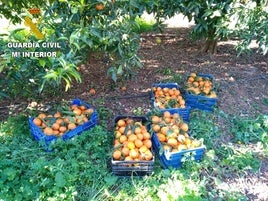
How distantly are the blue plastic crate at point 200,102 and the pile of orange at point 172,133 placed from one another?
0.52 meters

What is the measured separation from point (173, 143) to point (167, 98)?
2.66 ft

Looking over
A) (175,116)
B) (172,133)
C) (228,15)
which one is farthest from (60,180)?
(228,15)

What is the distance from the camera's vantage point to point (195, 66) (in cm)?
447

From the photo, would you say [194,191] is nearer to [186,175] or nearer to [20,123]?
[186,175]

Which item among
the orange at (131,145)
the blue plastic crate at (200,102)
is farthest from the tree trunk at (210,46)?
the orange at (131,145)

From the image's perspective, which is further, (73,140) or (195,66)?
(195,66)

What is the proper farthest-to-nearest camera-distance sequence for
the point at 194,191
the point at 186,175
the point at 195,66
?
1. the point at 195,66
2. the point at 186,175
3. the point at 194,191

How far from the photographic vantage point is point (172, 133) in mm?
2725

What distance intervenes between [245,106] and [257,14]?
3.51 feet

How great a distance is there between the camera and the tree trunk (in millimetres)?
4817

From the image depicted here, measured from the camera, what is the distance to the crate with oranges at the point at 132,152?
8.30ft

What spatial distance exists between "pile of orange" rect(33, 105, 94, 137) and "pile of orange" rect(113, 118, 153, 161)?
0.36 metres

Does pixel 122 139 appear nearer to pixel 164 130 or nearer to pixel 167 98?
pixel 164 130

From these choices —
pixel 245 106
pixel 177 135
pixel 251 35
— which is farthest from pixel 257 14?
pixel 177 135
